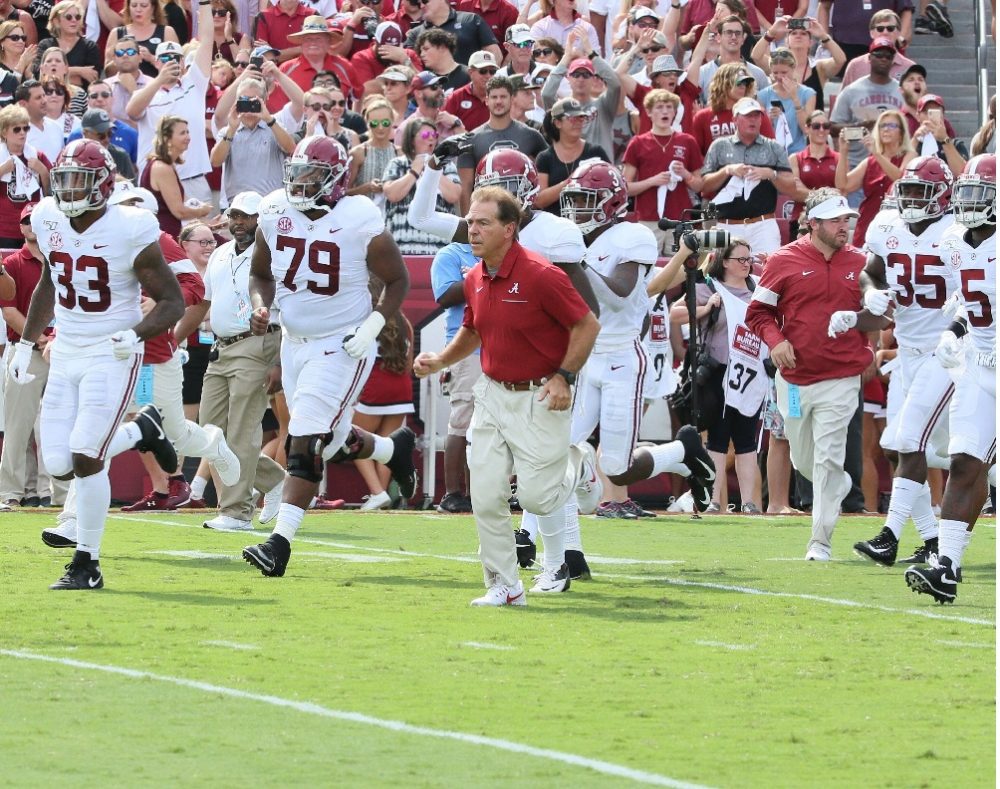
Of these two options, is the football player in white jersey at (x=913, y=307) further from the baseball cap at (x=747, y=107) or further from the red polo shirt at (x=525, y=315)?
the baseball cap at (x=747, y=107)

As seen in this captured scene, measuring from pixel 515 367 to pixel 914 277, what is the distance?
290cm

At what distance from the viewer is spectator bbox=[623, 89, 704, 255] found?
14.4m

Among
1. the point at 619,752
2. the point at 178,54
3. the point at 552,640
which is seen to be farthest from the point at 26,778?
the point at 178,54

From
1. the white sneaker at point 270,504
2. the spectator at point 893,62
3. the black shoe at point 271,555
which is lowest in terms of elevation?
the white sneaker at point 270,504

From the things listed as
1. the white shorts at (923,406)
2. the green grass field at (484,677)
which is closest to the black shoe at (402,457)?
the green grass field at (484,677)

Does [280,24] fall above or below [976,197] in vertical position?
above

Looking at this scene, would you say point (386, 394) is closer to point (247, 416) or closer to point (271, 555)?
point (247, 416)

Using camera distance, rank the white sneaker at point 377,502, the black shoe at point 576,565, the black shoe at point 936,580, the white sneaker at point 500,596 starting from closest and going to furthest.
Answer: the white sneaker at point 500,596
the black shoe at point 936,580
the black shoe at point 576,565
the white sneaker at point 377,502

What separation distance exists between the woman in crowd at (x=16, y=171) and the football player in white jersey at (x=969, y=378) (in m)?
7.49

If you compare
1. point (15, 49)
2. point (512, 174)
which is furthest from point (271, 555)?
point (15, 49)

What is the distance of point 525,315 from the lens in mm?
7598

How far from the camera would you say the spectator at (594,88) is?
48.1ft

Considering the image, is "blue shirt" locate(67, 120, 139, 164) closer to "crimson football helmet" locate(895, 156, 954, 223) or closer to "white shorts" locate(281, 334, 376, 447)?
"white shorts" locate(281, 334, 376, 447)

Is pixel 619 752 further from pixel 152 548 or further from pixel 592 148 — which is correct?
pixel 592 148
